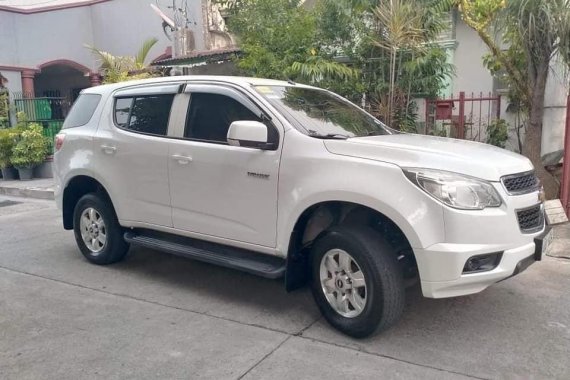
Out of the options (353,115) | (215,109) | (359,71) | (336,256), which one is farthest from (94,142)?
(359,71)

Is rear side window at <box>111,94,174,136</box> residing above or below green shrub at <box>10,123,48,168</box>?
above

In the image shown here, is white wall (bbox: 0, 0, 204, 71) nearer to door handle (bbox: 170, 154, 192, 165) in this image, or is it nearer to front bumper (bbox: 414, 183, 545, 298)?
door handle (bbox: 170, 154, 192, 165)

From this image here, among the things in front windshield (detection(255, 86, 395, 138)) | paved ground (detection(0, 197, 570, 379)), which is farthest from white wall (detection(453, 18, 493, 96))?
front windshield (detection(255, 86, 395, 138))

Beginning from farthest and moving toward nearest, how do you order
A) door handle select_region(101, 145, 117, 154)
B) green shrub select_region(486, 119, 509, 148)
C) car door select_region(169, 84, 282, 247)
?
green shrub select_region(486, 119, 509, 148), door handle select_region(101, 145, 117, 154), car door select_region(169, 84, 282, 247)

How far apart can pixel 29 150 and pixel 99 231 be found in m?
7.69

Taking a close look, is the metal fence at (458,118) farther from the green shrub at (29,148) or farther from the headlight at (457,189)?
the green shrub at (29,148)

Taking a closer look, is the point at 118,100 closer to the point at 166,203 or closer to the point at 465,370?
the point at 166,203

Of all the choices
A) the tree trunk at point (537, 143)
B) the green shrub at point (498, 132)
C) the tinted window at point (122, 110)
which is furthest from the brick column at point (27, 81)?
the tree trunk at point (537, 143)

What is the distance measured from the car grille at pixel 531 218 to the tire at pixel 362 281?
0.91 m

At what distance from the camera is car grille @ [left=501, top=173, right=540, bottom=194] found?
385 cm

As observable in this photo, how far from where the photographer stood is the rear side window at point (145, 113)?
530 cm

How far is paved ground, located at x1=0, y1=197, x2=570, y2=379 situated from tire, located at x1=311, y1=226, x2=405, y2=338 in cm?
15

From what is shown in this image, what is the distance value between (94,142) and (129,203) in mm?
828

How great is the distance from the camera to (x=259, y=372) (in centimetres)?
361
